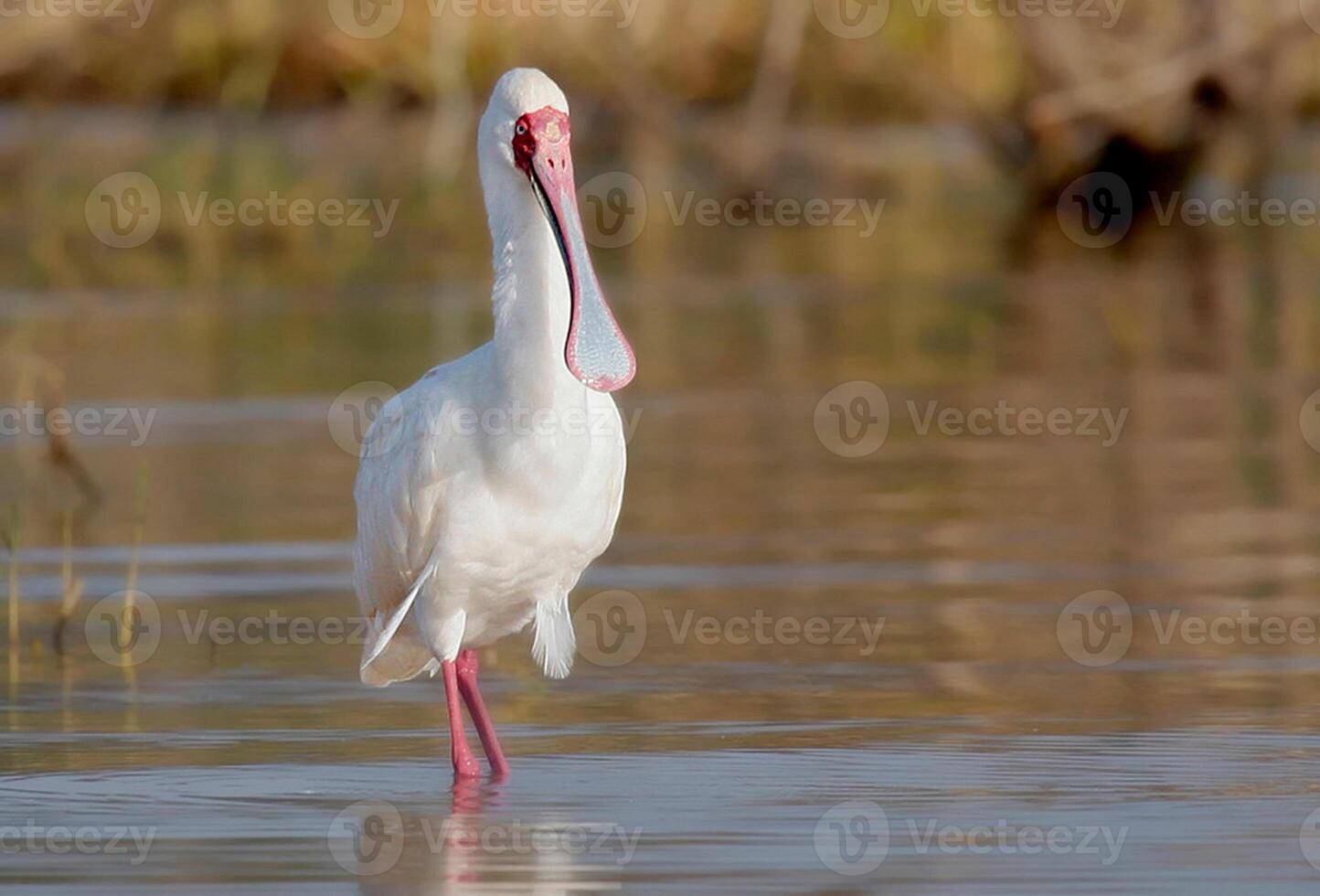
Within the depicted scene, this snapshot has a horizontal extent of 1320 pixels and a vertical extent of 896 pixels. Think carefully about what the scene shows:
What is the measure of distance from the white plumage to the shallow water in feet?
1.45

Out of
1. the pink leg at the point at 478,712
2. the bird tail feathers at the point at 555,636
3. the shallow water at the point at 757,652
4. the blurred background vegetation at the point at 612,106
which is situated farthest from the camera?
the blurred background vegetation at the point at 612,106

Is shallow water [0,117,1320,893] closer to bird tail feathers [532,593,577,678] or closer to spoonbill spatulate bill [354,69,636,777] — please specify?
bird tail feathers [532,593,577,678]

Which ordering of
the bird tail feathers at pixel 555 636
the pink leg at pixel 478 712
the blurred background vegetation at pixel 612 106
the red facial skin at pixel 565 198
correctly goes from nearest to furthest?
the red facial skin at pixel 565 198
the pink leg at pixel 478 712
the bird tail feathers at pixel 555 636
the blurred background vegetation at pixel 612 106

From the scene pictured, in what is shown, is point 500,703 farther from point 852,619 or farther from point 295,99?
point 295,99

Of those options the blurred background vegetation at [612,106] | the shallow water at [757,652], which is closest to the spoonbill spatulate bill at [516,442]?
the shallow water at [757,652]

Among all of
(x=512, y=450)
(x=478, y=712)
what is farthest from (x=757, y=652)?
(x=512, y=450)

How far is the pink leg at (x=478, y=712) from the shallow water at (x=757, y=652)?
0.11 m

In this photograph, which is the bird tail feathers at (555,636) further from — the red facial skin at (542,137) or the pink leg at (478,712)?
the red facial skin at (542,137)

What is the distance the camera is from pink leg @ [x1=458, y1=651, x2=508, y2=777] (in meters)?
7.43

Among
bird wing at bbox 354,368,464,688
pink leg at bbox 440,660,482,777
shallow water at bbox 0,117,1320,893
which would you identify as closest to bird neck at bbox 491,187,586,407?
bird wing at bbox 354,368,464,688

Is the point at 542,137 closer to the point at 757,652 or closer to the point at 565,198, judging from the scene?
the point at 565,198

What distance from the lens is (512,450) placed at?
7.34 meters

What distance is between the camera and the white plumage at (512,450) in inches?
289

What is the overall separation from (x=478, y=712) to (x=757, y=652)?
156 centimetres
